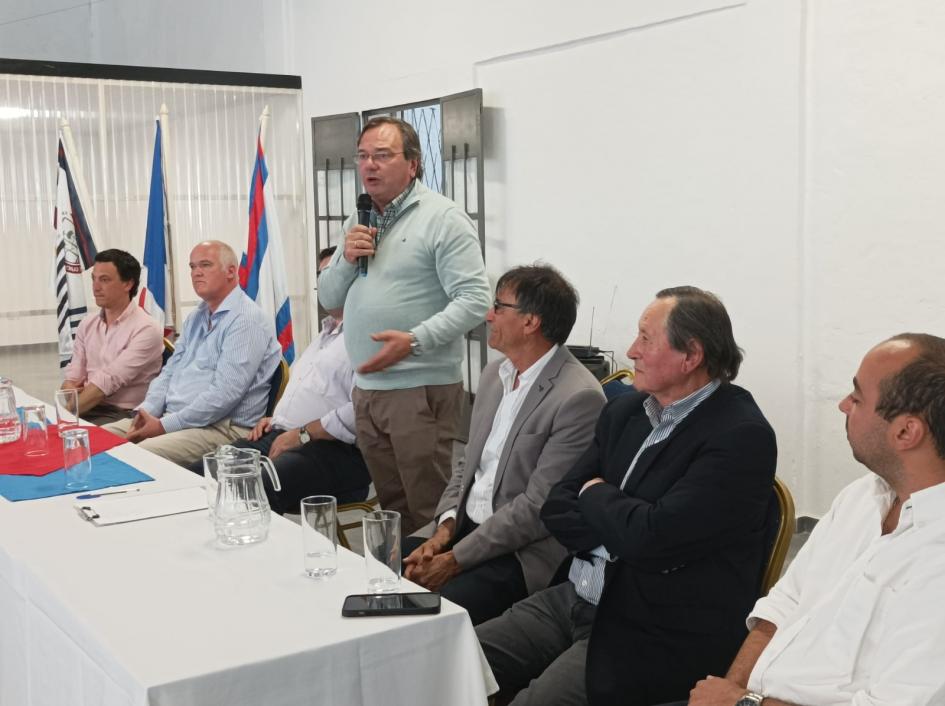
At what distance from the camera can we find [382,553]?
1830 mm

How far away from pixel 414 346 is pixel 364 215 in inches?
21.4

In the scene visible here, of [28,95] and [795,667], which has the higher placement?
[28,95]

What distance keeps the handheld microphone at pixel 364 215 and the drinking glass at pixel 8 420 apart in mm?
1199

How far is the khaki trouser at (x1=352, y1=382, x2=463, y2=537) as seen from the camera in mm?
3455

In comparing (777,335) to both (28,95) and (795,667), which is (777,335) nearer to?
(795,667)

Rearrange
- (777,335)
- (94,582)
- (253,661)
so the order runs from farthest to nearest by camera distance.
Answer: (777,335)
(94,582)
(253,661)

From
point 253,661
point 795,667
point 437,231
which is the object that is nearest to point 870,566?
point 795,667

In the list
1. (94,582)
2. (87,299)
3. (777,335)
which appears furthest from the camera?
(87,299)

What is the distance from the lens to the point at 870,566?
5.38 ft

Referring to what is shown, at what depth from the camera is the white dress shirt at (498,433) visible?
9.00 ft

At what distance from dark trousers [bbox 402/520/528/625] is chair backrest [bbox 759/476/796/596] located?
2.13 ft

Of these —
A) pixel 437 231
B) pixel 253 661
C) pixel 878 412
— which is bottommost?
pixel 253 661

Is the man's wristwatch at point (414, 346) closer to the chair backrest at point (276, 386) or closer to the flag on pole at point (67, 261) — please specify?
the chair backrest at point (276, 386)

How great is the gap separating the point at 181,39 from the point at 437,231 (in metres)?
7.08
